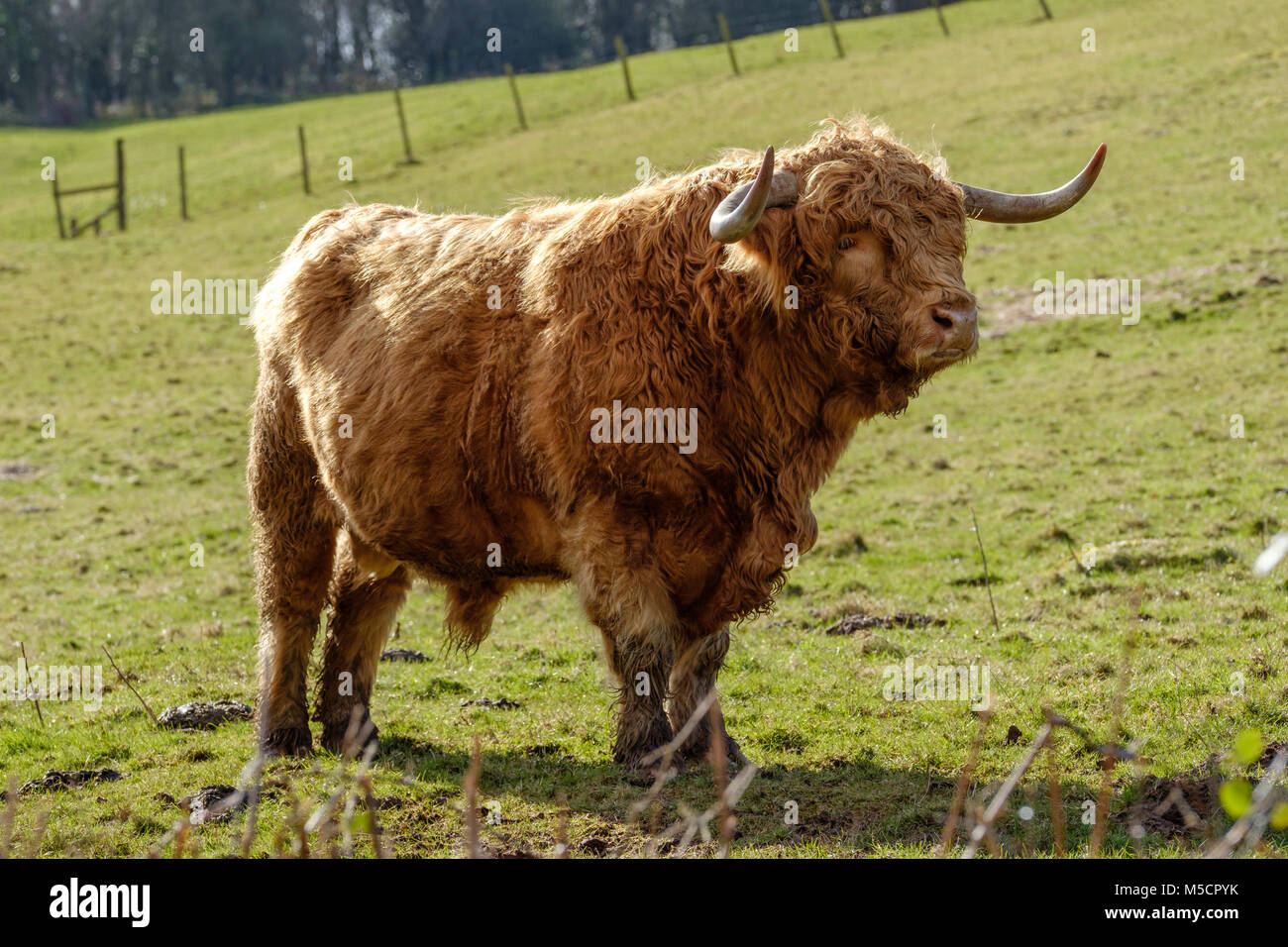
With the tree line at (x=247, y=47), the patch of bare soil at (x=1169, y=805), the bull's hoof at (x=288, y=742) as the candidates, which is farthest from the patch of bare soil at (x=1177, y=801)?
the tree line at (x=247, y=47)

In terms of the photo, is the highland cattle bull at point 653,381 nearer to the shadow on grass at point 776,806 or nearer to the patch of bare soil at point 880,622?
the shadow on grass at point 776,806

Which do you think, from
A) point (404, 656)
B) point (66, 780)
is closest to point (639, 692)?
point (66, 780)

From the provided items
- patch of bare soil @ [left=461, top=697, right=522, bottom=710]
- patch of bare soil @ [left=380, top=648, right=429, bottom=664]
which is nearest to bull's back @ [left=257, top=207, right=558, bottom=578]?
patch of bare soil @ [left=461, top=697, right=522, bottom=710]

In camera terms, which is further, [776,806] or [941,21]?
[941,21]

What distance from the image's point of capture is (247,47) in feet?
267

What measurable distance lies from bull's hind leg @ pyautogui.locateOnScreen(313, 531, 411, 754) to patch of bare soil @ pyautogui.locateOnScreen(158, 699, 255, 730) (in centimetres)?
71

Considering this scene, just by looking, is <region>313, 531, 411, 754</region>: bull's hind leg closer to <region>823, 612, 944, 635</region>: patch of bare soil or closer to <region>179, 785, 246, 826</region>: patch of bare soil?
<region>179, 785, 246, 826</region>: patch of bare soil

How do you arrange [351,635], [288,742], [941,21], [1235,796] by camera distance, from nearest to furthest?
[1235,796] < [288,742] < [351,635] < [941,21]

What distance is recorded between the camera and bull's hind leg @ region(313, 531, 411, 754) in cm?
680

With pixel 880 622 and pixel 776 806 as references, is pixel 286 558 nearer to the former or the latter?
pixel 776 806

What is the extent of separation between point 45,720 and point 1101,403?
36.7ft

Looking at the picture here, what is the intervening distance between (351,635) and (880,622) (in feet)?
12.0
